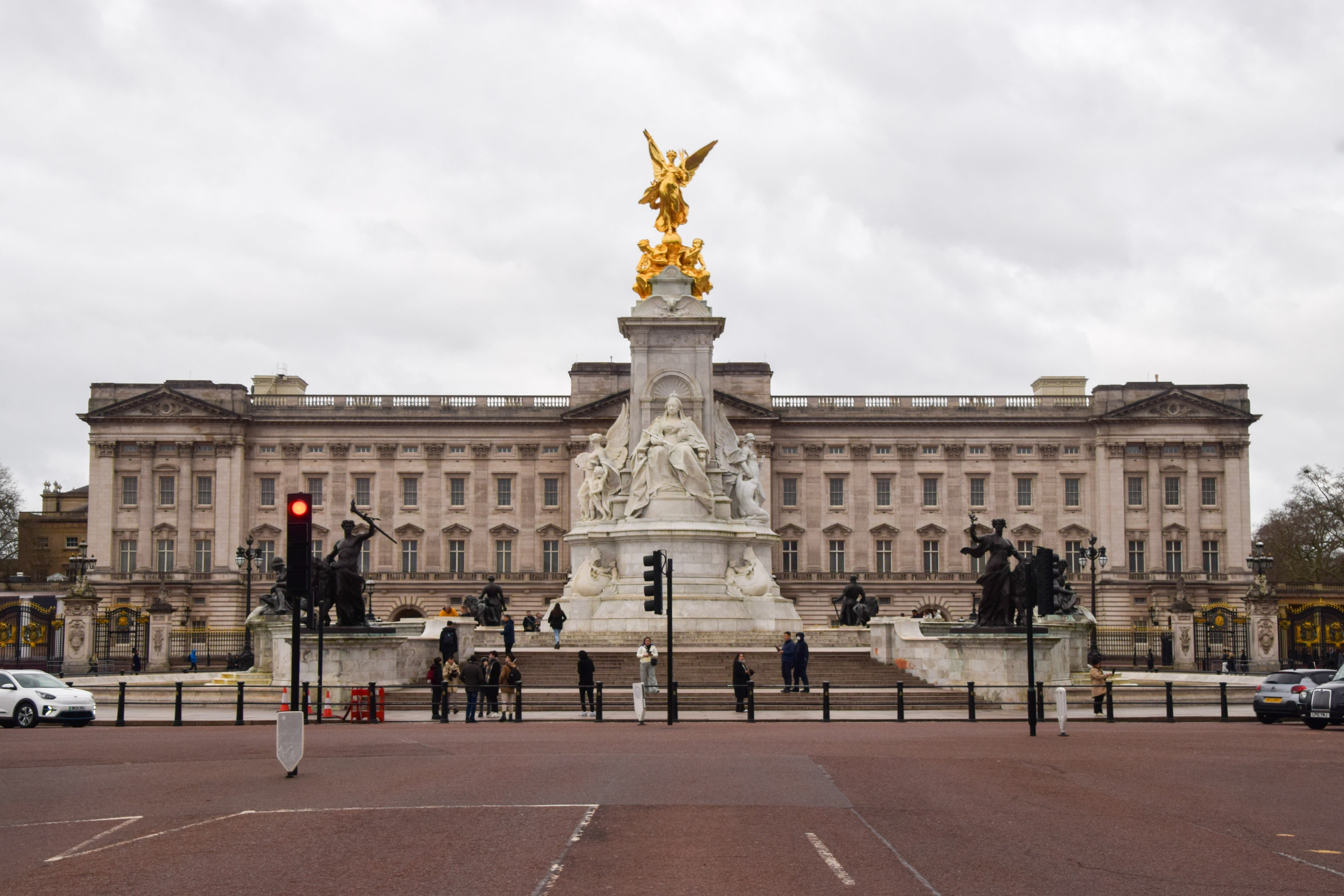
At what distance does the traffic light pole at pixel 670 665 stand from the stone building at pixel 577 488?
6388 cm

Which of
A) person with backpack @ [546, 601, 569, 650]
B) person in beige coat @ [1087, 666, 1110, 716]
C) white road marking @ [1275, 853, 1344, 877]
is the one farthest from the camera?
person with backpack @ [546, 601, 569, 650]

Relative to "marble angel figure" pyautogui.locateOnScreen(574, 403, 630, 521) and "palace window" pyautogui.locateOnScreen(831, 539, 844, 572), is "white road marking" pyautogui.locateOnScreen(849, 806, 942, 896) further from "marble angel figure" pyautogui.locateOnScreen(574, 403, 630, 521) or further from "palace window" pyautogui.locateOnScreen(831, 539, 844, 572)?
"palace window" pyautogui.locateOnScreen(831, 539, 844, 572)

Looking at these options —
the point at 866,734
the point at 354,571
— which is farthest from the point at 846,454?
the point at 866,734

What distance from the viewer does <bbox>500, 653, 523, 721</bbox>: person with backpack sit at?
2817 cm

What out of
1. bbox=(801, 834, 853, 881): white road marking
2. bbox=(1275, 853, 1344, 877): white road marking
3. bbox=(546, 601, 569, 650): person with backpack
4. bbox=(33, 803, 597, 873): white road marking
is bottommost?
bbox=(1275, 853, 1344, 877): white road marking

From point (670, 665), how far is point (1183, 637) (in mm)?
36234

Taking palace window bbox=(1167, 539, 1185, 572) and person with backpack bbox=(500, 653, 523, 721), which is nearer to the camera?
person with backpack bbox=(500, 653, 523, 721)

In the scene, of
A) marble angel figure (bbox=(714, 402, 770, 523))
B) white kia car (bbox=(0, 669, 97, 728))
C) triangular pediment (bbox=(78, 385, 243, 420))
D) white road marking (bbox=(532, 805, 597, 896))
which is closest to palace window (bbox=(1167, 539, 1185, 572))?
marble angel figure (bbox=(714, 402, 770, 523))

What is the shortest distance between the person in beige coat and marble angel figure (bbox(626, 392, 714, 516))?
14712 mm

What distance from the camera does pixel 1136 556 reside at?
93.8 m

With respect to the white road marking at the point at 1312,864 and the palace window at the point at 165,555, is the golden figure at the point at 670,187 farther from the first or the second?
the palace window at the point at 165,555

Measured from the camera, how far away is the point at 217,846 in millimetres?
11906

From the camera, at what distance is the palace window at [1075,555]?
93.3 meters

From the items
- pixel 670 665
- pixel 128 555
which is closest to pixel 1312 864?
pixel 670 665
